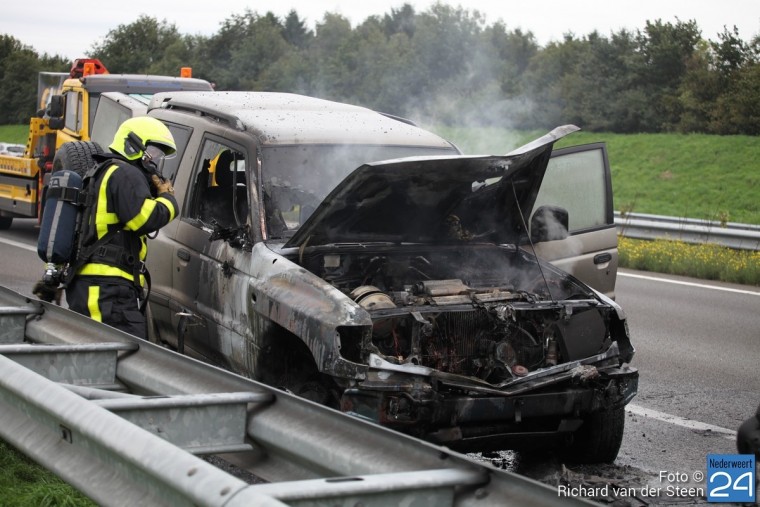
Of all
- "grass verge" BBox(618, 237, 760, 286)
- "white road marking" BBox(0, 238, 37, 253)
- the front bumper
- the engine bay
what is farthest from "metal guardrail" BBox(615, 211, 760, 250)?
the front bumper

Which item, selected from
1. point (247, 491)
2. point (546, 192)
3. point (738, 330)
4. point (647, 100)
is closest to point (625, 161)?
point (647, 100)

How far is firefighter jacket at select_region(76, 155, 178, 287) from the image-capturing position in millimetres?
5551

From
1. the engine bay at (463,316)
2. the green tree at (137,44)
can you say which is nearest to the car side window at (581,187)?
the engine bay at (463,316)

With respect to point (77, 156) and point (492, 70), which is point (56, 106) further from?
point (492, 70)

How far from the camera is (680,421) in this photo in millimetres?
6707

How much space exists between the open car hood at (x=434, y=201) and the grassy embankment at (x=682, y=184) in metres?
7.09

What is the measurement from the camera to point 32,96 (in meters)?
52.9

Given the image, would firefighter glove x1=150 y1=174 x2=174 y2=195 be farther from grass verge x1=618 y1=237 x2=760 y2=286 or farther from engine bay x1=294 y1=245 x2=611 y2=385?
grass verge x1=618 y1=237 x2=760 y2=286

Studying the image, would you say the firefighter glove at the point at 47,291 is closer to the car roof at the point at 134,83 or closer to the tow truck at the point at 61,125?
the tow truck at the point at 61,125

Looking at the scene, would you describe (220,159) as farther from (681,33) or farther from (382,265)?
(681,33)

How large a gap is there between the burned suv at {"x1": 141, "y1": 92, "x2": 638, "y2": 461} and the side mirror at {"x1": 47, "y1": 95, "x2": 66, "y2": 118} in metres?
8.47

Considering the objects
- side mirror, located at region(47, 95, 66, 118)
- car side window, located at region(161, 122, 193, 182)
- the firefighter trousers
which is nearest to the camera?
the firefighter trousers

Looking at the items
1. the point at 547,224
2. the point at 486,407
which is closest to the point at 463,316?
the point at 486,407

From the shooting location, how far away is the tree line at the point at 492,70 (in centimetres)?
1877
